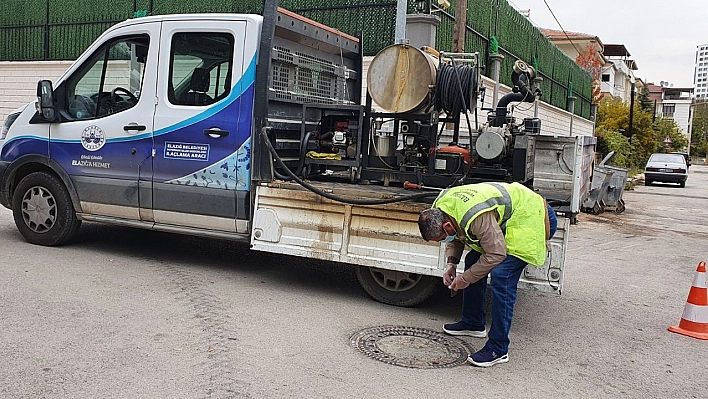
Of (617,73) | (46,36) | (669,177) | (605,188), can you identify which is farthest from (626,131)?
(46,36)

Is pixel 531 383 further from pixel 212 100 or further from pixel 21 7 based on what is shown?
pixel 21 7

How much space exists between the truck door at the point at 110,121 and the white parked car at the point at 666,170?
86.4 ft

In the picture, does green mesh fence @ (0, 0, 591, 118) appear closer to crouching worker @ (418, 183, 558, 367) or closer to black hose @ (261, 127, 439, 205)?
black hose @ (261, 127, 439, 205)

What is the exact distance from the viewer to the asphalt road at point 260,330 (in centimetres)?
406

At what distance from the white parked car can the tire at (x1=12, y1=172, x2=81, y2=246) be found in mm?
26481

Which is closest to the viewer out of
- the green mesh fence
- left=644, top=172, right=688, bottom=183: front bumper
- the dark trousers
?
→ the dark trousers

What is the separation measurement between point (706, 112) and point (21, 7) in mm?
105713

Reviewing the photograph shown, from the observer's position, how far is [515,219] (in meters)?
4.42

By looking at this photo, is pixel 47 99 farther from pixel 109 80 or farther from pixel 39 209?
pixel 39 209

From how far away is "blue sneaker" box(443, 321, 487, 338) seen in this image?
513cm

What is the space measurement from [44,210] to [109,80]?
1.63 meters

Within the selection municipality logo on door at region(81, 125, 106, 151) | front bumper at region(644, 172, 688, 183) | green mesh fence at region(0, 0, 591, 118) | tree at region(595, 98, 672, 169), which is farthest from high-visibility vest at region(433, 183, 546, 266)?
tree at region(595, 98, 672, 169)

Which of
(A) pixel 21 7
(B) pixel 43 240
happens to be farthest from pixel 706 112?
(B) pixel 43 240

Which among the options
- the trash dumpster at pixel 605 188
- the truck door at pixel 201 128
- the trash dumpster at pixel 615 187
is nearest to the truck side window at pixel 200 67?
the truck door at pixel 201 128
